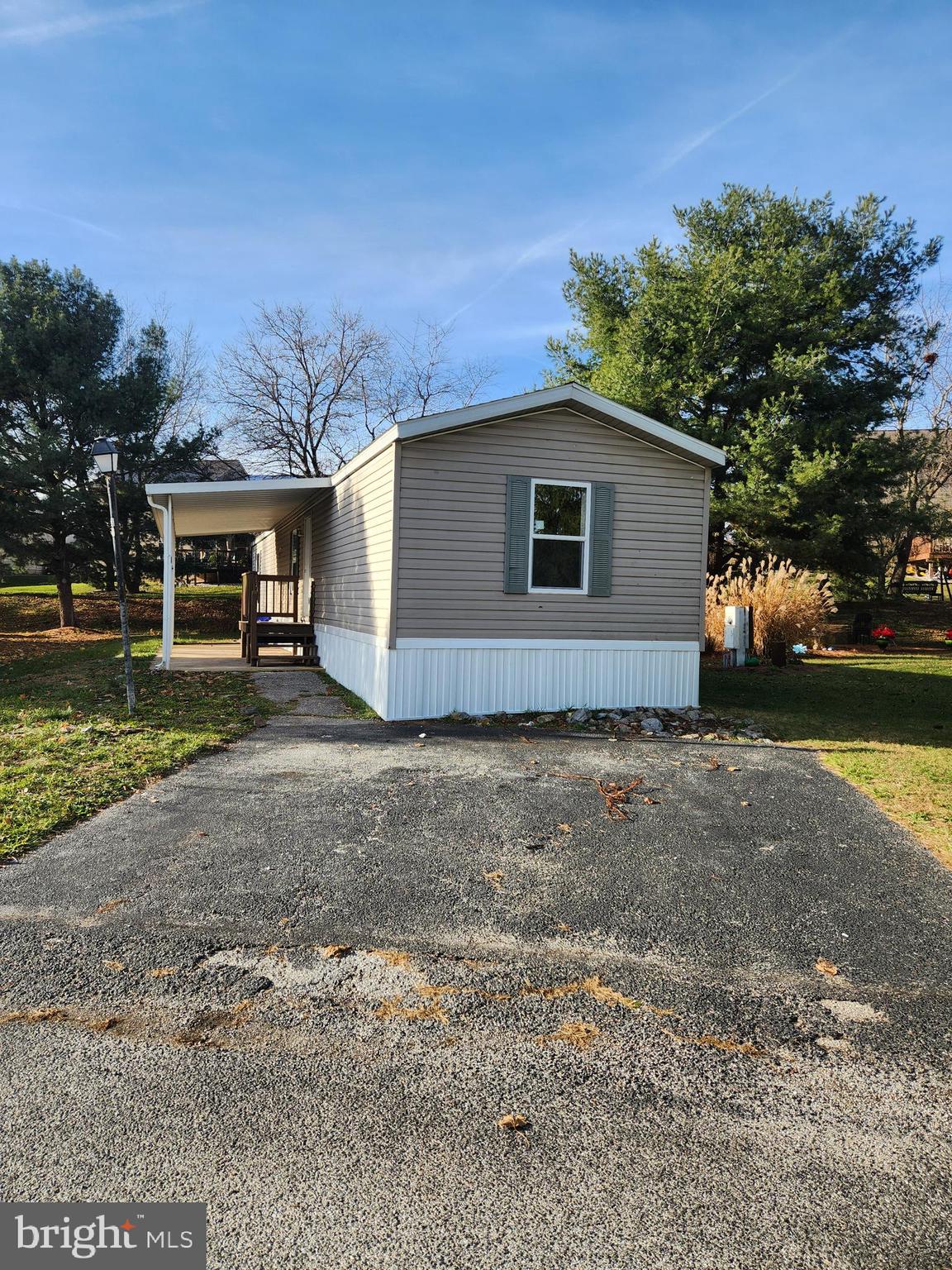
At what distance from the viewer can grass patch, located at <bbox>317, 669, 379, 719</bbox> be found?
27.6 ft

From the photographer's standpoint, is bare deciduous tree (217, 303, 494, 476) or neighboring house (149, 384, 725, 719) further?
bare deciduous tree (217, 303, 494, 476)

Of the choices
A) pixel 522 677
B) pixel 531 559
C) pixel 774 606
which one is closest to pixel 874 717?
pixel 522 677

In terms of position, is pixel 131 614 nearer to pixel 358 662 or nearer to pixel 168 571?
pixel 168 571

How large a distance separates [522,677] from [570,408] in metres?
3.11

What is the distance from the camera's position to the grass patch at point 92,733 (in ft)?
16.1

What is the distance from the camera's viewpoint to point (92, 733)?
6.96 meters

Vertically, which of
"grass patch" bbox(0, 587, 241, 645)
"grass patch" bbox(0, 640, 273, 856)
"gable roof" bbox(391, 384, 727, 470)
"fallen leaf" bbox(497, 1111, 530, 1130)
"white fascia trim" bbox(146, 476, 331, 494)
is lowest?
"fallen leaf" bbox(497, 1111, 530, 1130)

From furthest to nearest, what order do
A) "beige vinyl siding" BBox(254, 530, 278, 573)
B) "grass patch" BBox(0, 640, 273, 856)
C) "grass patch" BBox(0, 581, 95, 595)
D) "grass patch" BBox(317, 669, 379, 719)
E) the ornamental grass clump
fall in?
"grass patch" BBox(0, 581, 95, 595) → "beige vinyl siding" BBox(254, 530, 278, 573) → the ornamental grass clump → "grass patch" BBox(317, 669, 379, 719) → "grass patch" BBox(0, 640, 273, 856)

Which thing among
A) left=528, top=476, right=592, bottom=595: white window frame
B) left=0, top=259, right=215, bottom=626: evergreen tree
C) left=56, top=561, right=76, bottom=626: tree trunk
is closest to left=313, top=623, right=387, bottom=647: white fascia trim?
left=528, top=476, right=592, bottom=595: white window frame

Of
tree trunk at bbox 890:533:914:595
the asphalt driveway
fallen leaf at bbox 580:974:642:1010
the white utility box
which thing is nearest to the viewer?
the asphalt driveway

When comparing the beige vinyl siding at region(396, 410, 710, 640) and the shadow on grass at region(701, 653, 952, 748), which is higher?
the beige vinyl siding at region(396, 410, 710, 640)

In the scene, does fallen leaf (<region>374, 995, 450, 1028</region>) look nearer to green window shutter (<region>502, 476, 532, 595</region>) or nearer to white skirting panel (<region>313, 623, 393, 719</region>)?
white skirting panel (<region>313, 623, 393, 719</region>)

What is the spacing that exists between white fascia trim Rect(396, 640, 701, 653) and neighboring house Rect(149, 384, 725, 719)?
2 centimetres

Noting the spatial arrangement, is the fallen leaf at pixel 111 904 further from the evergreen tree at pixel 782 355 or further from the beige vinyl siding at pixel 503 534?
the evergreen tree at pixel 782 355
